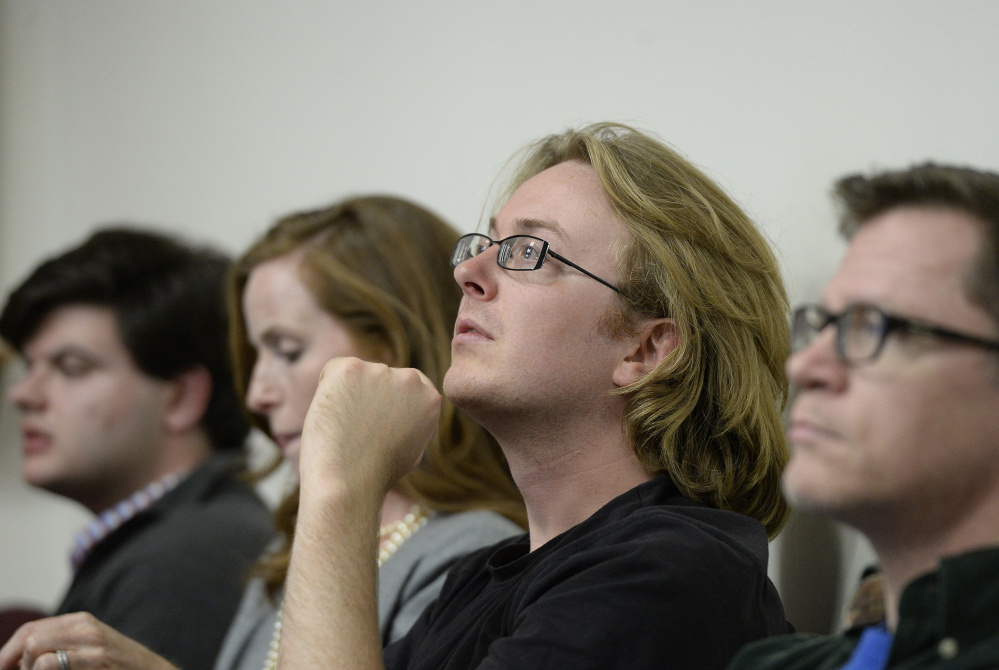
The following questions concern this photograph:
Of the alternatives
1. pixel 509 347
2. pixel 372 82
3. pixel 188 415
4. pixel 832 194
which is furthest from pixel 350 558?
pixel 372 82

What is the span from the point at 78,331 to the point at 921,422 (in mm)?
2040

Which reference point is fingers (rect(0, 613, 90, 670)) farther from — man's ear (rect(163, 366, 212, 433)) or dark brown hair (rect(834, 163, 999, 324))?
dark brown hair (rect(834, 163, 999, 324))

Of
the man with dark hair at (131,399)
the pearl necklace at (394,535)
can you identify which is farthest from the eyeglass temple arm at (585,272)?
the man with dark hair at (131,399)

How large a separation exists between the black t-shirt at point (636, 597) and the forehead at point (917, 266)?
0.32 meters

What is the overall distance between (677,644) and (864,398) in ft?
1.06

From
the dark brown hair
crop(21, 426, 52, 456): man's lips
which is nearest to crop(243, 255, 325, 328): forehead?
crop(21, 426, 52, 456): man's lips

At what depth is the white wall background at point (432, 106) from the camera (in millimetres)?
1443

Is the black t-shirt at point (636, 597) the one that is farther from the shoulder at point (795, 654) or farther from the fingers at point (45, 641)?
the fingers at point (45, 641)

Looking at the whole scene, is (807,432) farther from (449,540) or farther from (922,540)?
(449,540)

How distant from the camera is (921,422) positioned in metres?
0.82

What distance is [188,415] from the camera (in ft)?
8.04

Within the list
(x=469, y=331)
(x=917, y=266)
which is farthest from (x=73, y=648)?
(x=917, y=266)

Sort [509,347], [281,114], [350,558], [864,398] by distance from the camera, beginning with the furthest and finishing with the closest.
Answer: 1. [281,114]
2. [509,347]
3. [350,558]
4. [864,398]

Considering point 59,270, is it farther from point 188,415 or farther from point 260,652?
point 260,652
